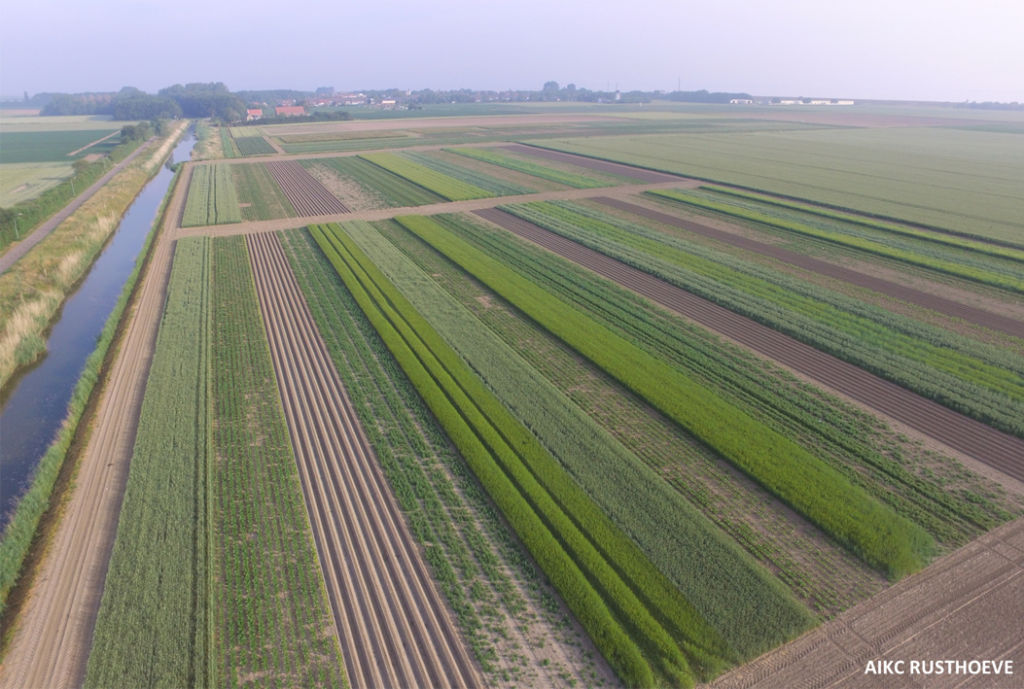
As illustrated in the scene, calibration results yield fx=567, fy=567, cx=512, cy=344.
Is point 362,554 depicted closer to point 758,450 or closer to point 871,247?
point 758,450

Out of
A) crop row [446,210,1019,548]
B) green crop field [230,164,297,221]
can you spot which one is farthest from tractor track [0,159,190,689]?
green crop field [230,164,297,221]

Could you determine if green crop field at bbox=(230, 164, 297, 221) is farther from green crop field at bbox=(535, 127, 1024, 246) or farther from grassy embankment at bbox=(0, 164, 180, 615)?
green crop field at bbox=(535, 127, 1024, 246)

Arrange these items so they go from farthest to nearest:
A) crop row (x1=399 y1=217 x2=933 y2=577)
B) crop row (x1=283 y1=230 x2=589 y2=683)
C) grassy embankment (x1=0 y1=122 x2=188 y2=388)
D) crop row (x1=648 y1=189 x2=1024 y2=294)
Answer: crop row (x1=648 y1=189 x2=1024 y2=294) → grassy embankment (x1=0 y1=122 x2=188 y2=388) → crop row (x1=399 y1=217 x2=933 y2=577) → crop row (x1=283 y1=230 x2=589 y2=683)

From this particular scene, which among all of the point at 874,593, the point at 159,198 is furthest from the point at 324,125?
the point at 874,593

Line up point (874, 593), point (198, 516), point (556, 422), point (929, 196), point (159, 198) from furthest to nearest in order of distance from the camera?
point (159, 198) → point (929, 196) → point (556, 422) → point (198, 516) → point (874, 593)

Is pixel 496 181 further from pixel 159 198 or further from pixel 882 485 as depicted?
pixel 882 485

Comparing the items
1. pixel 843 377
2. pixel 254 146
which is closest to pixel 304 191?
pixel 254 146
